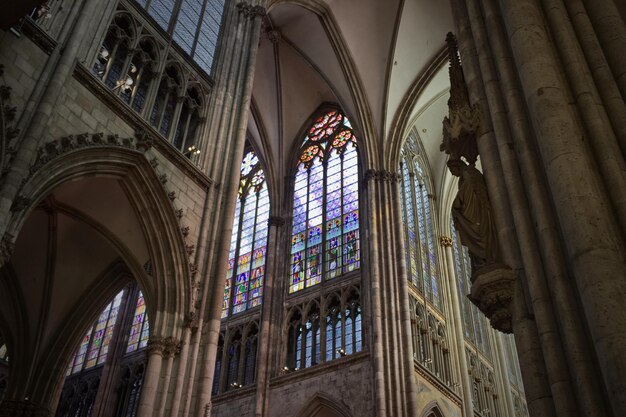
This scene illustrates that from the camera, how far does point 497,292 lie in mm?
6277

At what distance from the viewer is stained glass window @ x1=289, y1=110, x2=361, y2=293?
19.5m

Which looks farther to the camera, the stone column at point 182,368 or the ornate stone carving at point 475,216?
the stone column at point 182,368

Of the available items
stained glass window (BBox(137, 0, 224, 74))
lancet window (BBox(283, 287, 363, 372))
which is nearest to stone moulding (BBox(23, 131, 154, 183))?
stained glass window (BBox(137, 0, 224, 74))

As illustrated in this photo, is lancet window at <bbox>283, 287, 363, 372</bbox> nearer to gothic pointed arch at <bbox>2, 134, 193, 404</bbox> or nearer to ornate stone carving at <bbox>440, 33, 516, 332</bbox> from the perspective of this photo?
gothic pointed arch at <bbox>2, 134, 193, 404</bbox>

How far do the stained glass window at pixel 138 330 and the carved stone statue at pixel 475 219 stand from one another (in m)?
14.1

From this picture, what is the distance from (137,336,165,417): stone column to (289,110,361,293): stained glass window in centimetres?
952

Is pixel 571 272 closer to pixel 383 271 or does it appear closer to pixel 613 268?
pixel 613 268

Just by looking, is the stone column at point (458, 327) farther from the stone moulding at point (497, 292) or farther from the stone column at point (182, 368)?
the stone moulding at point (497, 292)

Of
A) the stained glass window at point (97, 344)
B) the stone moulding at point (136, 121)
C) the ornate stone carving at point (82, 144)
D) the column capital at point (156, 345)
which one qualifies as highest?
the stained glass window at point (97, 344)

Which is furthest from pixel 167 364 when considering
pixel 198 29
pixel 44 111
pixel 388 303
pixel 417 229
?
pixel 417 229

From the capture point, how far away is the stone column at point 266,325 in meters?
17.4

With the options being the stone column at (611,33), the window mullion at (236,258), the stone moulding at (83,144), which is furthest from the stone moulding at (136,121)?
the window mullion at (236,258)

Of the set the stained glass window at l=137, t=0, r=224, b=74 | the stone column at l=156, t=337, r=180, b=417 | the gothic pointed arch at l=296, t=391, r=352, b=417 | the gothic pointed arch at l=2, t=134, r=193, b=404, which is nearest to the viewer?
the stone column at l=156, t=337, r=180, b=417

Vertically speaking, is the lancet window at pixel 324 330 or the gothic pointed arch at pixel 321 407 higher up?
the lancet window at pixel 324 330
